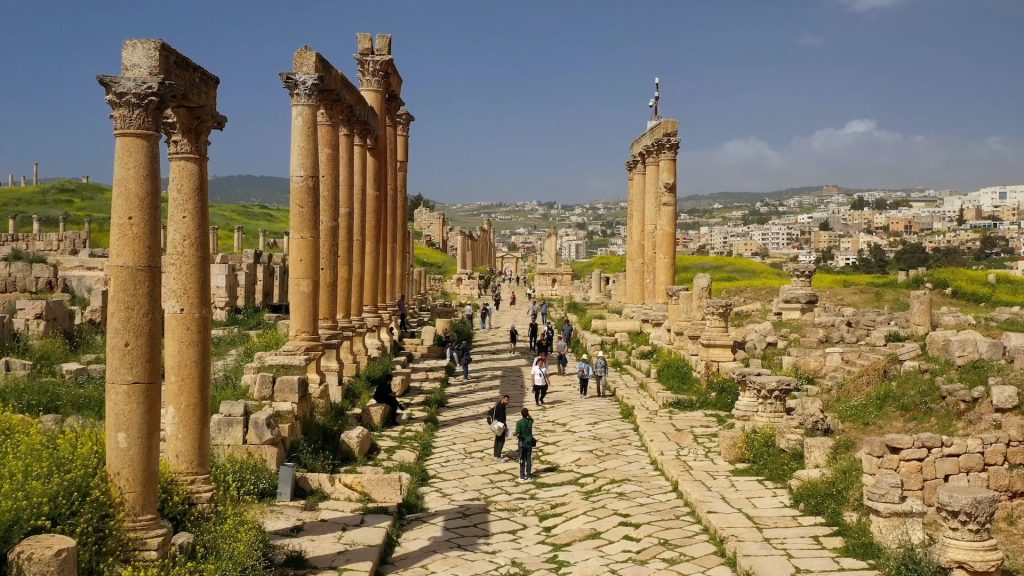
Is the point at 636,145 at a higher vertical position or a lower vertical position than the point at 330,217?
higher

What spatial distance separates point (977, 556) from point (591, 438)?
7.90m

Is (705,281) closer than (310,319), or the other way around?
(310,319)

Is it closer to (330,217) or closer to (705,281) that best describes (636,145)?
(705,281)

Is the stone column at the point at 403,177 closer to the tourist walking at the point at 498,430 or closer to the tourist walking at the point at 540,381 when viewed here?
the tourist walking at the point at 540,381

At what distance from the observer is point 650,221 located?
2981cm

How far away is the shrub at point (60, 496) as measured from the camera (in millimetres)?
6398

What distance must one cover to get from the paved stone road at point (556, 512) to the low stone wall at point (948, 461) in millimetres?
2257

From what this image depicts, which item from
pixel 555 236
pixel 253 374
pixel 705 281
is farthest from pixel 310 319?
pixel 555 236

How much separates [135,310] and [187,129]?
2.20 metres

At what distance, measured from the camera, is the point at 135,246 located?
764 centimetres

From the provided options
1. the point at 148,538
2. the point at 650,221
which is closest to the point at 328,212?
the point at 148,538

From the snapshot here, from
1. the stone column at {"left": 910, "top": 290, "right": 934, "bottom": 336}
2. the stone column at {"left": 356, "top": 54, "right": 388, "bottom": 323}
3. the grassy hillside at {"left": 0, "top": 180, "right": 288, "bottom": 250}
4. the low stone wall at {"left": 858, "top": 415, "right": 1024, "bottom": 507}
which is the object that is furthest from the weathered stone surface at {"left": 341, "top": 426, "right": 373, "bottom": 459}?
the grassy hillside at {"left": 0, "top": 180, "right": 288, "bottom": 250}

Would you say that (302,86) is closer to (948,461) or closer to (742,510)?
(742,510)

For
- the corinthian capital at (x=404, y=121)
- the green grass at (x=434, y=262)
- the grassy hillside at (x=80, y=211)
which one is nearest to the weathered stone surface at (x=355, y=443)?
the corinthian capital at (x=404, y=121)
